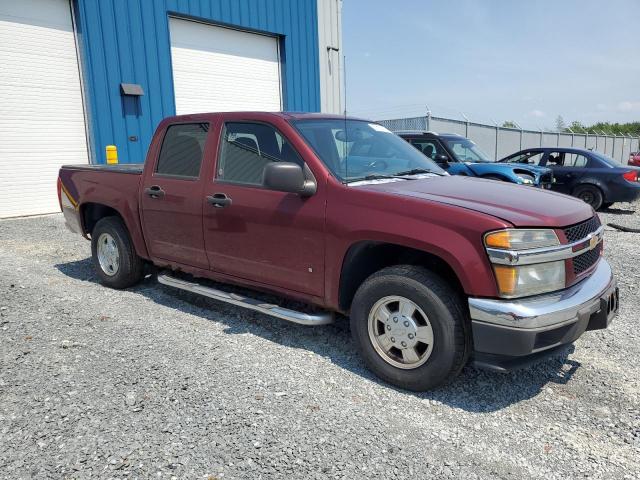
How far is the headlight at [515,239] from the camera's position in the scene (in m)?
2.94

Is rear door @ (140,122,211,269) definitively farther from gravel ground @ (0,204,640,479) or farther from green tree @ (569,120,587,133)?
green tree @ (569,120,587,133)

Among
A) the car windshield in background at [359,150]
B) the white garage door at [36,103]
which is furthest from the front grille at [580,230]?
the white garage door at [36,103]

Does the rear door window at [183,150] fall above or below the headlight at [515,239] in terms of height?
above

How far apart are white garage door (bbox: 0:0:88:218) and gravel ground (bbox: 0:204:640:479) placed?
695cm

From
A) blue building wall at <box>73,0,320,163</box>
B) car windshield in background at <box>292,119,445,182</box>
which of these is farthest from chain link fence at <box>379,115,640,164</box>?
car windshield in background at <box>292,119,445,182</box>

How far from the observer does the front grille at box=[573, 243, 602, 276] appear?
3.24m

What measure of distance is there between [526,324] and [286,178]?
1794 mm

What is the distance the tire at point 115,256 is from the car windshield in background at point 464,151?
292 inches

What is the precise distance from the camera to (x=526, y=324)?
2891mm

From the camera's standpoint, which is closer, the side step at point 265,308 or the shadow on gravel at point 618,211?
the side step at point 265,308

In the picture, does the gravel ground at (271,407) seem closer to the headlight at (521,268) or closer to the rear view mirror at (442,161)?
the headlight at (521,268)

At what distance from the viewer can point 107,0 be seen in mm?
11086

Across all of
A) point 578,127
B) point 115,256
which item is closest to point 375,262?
point 115,256

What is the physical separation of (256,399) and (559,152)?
11.6 meters
